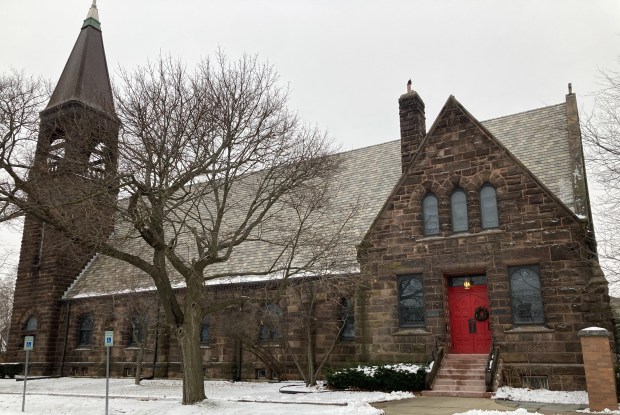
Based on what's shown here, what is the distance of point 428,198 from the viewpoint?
786 inches

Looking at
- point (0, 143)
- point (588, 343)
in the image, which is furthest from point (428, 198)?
point (0, 143)

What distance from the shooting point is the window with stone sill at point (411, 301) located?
19125 mm

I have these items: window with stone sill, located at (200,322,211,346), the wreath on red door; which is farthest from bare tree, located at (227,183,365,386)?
the wreath on red door

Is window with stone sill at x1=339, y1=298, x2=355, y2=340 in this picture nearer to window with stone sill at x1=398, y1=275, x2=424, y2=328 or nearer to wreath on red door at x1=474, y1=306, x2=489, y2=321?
window with stone sill at x1=398, y1=275, x2=424, y2=328

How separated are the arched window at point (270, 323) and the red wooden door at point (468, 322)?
6.55 meters

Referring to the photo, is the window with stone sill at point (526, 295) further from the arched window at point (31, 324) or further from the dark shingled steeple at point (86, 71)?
the arched window at point (31, 324)

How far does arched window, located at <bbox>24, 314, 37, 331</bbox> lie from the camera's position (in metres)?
32.2

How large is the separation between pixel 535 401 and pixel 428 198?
769cm

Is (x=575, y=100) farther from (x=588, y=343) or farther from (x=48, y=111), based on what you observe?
(x=48, y=111)

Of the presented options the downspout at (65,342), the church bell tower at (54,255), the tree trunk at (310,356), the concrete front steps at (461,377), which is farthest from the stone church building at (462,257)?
the downspout at (65,342)

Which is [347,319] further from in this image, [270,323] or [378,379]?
[378,379]

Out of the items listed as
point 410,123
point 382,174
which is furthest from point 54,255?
point 410,123

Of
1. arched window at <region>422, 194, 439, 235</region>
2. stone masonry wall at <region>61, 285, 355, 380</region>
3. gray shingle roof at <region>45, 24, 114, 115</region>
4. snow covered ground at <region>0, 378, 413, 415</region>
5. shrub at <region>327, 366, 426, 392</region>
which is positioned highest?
gray shingle roof at <region>45, 24, 114, 115</region>

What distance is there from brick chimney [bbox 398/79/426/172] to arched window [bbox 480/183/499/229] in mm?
3951
